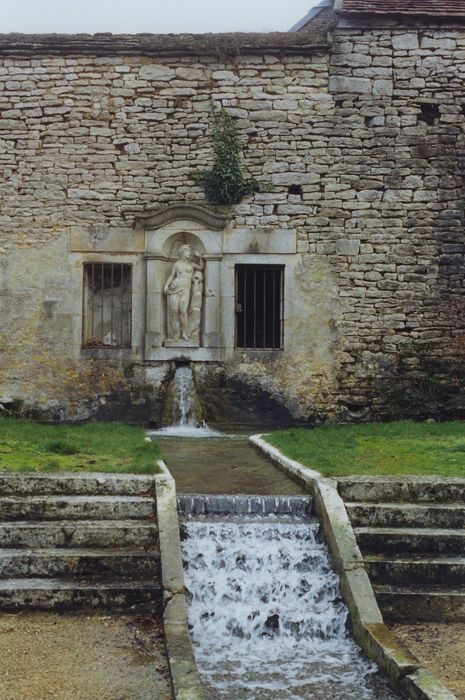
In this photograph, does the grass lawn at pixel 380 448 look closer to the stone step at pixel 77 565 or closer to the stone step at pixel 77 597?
the stone step at pixel 77 565

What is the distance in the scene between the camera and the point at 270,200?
12609 mm

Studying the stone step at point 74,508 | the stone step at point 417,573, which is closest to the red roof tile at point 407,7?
the stone step at point 74,508

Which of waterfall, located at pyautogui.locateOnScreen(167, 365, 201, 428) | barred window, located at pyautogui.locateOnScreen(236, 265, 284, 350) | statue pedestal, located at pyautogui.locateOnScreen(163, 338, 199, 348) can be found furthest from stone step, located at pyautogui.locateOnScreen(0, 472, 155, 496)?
barred window, located at pyautogui.locateOnScreen(236, 265, 284, 350)

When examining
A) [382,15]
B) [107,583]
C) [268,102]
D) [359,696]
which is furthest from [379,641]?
[382,15]

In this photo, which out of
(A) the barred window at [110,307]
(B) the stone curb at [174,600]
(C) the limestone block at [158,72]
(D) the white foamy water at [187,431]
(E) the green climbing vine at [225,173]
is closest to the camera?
(B) the stone curb at [174,600]

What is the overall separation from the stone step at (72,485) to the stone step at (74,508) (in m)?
0.14

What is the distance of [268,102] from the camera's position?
41.4 ft

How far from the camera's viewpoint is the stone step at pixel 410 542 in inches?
262

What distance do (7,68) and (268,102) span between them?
4062 mm

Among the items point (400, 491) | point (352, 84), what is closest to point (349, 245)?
point (352, 84)

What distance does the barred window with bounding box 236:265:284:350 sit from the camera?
1305 cm

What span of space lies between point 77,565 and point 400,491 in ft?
9.32

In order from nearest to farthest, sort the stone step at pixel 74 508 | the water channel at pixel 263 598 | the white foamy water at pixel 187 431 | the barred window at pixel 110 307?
the water channel at pixel 263 598 < the stone step at pixel 74 508 < the white foamy water at pixel 187 431 < the barred window at pixel 110 307

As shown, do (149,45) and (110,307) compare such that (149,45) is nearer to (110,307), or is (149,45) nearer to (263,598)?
(110,307)
